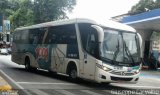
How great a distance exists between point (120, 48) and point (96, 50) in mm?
1083

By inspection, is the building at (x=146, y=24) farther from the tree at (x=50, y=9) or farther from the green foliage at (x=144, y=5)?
the green foliage at (x=144, y=5)

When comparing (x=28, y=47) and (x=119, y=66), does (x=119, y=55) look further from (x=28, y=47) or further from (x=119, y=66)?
(x=28, y=47)

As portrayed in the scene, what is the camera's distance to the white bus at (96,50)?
16.2 meters

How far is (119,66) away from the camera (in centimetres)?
1633

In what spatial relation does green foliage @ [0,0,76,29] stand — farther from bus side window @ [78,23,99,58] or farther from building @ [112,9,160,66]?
bus side window @ [78,23,99,58]

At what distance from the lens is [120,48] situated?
16688 millimetres

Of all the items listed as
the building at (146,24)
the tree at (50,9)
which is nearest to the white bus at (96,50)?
the building at (146,24)

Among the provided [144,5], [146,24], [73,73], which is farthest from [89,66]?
[144,5]

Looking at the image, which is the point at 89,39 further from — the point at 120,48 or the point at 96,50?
the point at 120,48

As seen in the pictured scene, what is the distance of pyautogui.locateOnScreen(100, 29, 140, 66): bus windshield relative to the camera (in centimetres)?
1631

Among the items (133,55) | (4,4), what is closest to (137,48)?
(133,55)

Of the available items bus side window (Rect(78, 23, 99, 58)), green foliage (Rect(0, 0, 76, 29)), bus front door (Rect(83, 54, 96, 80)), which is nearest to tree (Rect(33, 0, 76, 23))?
green foliage (Rect(0, 0, 76, 29))

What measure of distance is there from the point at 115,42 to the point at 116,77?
1556mm

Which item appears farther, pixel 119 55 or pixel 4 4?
pixel 4 4
